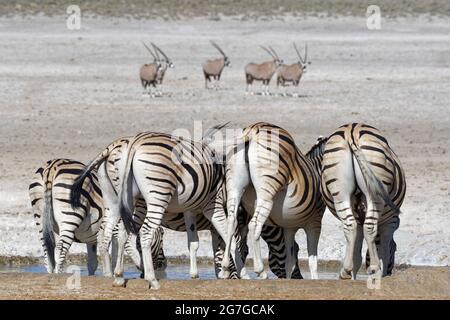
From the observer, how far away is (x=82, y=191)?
391 inches

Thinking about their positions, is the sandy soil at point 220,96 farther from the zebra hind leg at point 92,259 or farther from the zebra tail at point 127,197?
the zebra tail at point 127,197

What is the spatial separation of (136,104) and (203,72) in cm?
367

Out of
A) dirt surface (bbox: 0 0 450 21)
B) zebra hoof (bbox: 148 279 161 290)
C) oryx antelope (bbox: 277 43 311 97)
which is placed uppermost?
zebra hoof (bbox: 148 279 161 290)

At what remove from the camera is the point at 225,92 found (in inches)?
917

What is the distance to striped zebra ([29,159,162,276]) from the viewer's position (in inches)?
381

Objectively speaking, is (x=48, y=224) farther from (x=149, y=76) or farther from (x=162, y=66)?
(x=162, y=66)

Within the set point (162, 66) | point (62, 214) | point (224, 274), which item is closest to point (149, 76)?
point (162, 66)

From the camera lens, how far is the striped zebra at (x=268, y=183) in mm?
9000

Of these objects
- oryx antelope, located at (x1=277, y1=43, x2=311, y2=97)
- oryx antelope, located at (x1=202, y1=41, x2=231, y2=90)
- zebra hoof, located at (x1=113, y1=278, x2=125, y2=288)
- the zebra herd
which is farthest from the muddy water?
oryx antelope, located at (x1=277, y1=43, x2=311, y2=97)

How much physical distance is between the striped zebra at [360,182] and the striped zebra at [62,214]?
1.67m

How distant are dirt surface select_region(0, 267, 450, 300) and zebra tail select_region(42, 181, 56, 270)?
28.1 inches

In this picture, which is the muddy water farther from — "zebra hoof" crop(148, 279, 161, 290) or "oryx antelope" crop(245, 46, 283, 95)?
"oryx antelope" crop(245, 46, 283, 95)

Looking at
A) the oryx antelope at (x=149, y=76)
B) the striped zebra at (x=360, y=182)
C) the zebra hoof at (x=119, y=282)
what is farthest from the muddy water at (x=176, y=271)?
the oryx antelope at (x=149, y=76)

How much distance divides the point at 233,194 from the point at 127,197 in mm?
810
